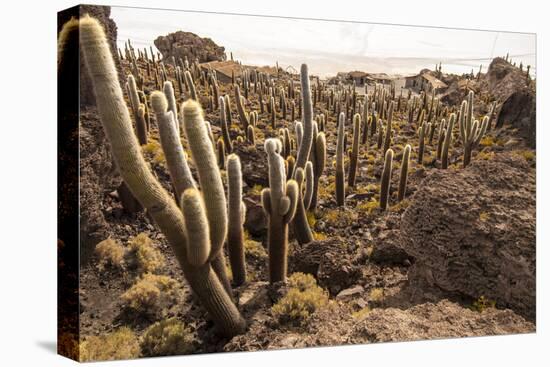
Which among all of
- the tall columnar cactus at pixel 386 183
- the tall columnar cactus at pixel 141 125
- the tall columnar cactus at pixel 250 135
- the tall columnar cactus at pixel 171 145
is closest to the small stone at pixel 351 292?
the tall columnar cactus at pixel 386 183

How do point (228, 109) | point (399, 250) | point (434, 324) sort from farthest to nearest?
point (399, 250) < point (434, 324) < point (228, 109)

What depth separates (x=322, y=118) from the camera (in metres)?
9.08

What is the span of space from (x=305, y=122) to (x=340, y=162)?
36.6 inches

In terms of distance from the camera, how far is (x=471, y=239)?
9.19m

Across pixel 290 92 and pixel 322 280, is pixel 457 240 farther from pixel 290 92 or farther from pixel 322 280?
pixel 290 92

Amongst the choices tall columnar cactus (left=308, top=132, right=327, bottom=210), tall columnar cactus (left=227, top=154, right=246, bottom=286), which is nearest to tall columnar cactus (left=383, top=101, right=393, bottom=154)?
tall columnar cactus (left=308, top=132, right=327, bottom=210)

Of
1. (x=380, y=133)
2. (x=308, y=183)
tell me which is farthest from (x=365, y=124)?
(x=308, y=183)

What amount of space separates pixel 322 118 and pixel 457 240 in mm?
2495

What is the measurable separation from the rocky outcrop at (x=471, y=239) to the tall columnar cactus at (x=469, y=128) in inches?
16.4

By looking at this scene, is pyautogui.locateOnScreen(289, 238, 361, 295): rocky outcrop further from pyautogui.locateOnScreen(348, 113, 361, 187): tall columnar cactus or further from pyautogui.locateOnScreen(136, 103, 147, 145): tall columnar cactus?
pyautogui.locateOnScreen(136, 103, 147, 145): tall columnar cactus

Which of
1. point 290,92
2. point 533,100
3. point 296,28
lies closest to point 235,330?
point 290,92

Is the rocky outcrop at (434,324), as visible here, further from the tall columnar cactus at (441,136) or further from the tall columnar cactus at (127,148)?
the tall columnar cactus at (127,148)

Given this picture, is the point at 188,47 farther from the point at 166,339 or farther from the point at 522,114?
the point at 522,114

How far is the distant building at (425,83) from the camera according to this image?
930 centimetres
